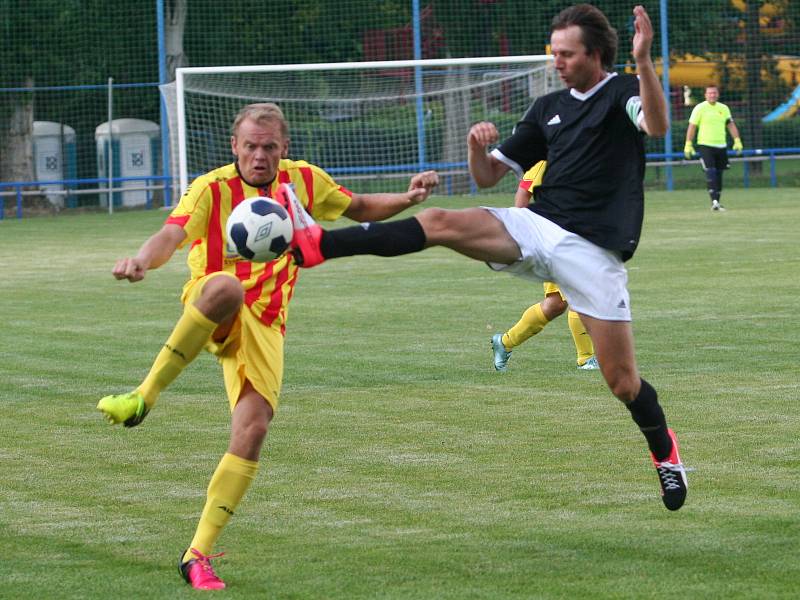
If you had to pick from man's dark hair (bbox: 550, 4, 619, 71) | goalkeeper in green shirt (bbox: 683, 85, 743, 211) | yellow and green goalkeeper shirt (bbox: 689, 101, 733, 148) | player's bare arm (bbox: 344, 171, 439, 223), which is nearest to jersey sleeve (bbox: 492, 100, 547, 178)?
man's dark hair (bbox: 550, 4, 619, 71)

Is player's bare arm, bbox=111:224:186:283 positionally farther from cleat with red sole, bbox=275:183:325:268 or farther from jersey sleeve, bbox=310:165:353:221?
jersey sleeve, bbox=310:165:353:221

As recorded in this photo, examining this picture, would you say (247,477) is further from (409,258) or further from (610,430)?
(409,258)

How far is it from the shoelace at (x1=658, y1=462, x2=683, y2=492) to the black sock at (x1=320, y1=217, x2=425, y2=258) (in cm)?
144

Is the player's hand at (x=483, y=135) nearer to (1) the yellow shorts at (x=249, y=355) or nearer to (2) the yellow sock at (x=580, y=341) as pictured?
(1) the yellow shorts at (x=249, y=355)

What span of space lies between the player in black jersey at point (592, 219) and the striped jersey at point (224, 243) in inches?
23.9

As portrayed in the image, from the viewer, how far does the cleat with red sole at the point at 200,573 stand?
5.43 m

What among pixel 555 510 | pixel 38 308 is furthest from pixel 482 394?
pixel 38 308

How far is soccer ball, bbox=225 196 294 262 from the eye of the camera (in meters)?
5.60

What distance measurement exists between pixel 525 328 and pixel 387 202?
15.6 ft

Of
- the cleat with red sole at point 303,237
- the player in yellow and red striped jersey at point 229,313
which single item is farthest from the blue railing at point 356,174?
the cleat with red sole at point 303,237

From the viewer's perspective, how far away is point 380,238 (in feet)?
19.5

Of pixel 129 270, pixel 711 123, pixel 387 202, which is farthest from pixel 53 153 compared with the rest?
pixel 129 270

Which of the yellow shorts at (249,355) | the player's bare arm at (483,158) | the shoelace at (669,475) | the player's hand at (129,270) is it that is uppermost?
the player's bare arm at (483,158)

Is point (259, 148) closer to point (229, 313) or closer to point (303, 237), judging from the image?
point (303, 237)
